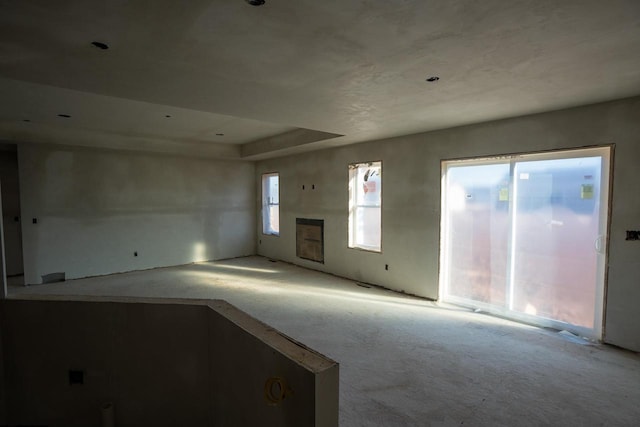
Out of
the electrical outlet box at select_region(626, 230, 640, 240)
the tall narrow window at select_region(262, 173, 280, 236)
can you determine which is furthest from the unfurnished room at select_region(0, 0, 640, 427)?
the tall narrow window at select_region(262, 173, 280, 236)

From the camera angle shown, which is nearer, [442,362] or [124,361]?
[124,361]

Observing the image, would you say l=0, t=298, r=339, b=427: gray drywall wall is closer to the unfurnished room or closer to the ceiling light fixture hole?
the unfurnished room

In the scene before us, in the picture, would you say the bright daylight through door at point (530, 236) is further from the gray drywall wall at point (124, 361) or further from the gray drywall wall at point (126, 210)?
the gray drywall wall at point (126, 210)

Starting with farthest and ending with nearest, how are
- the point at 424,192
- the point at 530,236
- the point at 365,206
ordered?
1. the point at 365,206
2. the point at 424,192
3. the point at 530,236

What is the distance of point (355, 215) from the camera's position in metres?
5.74

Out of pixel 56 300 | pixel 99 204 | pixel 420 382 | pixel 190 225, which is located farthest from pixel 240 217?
pixel 420 382

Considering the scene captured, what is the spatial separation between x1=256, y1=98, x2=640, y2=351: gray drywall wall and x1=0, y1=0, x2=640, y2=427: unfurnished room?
0.03 metres

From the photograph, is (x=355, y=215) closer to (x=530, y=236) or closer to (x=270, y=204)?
(x=530, y=236)

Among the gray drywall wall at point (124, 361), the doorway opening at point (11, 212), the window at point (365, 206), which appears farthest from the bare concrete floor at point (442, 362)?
the doorway opening at point (11, 212)

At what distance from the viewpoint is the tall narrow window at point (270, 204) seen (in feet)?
25.4

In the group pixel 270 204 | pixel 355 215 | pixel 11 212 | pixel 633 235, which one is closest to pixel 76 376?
pixel 355 215

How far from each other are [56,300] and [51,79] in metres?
1.75

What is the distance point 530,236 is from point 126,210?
6.87 m

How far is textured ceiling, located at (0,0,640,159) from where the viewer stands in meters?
1.58
